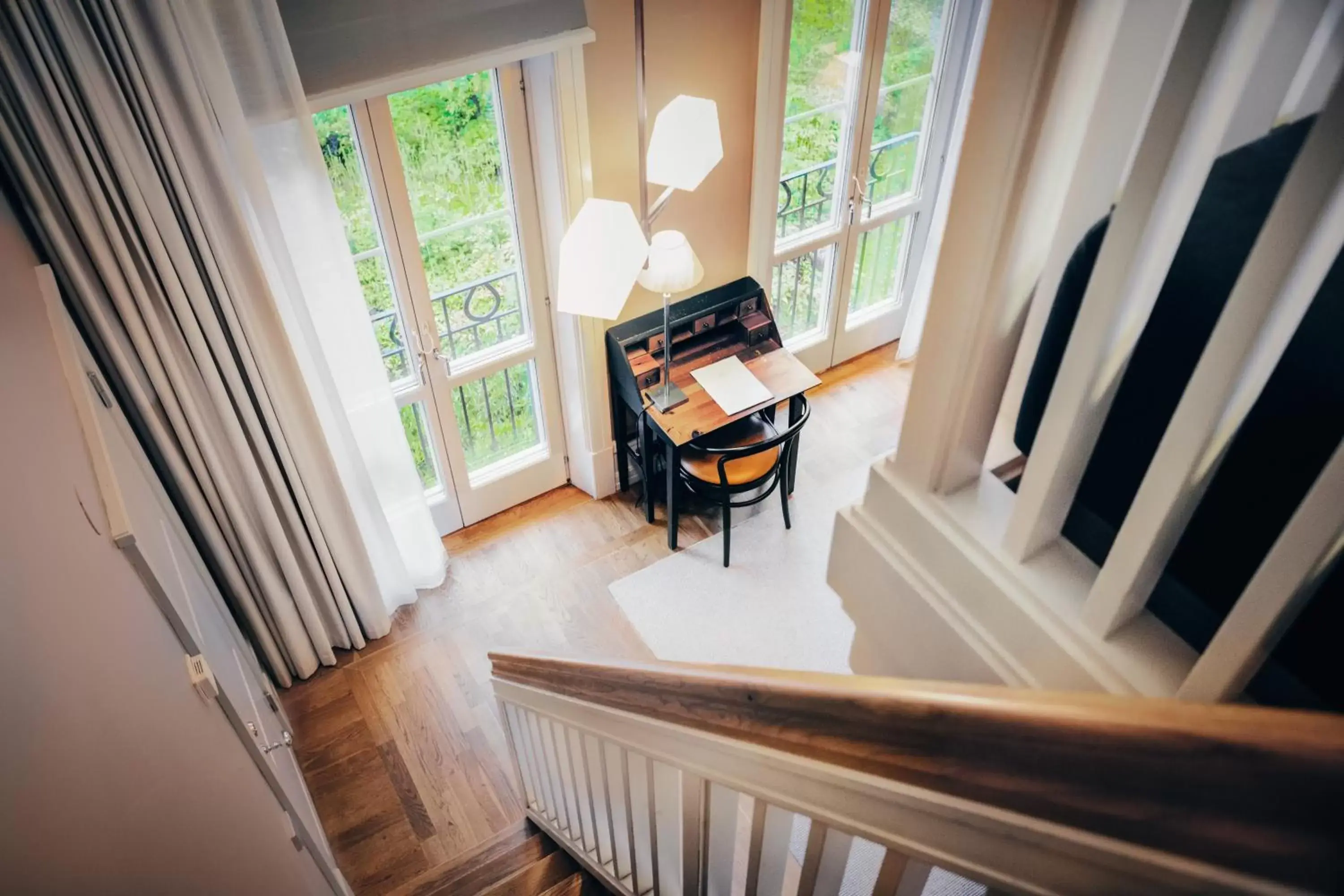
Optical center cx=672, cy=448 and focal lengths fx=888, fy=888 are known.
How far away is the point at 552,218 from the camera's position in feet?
11.6

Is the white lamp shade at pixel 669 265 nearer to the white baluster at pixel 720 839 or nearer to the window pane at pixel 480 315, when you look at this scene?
the window pane at pixel 480 315

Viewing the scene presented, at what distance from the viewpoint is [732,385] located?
388cm

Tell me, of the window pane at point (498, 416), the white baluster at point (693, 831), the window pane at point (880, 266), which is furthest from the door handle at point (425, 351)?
the white baluster at point (693, 831)

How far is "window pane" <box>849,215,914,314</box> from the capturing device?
4.83 metres

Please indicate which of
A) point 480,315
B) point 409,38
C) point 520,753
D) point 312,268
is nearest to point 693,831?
point 520,753

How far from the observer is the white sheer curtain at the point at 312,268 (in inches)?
96.7

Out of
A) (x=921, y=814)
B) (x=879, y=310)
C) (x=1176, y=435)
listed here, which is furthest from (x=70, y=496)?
(x=879, y=310)

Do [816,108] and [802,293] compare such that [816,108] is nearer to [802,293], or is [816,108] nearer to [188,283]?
[802,293]

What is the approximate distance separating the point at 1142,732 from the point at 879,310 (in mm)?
4874

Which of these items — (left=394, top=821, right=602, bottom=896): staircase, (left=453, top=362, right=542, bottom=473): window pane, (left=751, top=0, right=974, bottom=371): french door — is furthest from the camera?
(left=453, top=362, right=542, bottom=473): window pane

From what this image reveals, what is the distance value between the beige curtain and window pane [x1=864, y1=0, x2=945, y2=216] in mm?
2714

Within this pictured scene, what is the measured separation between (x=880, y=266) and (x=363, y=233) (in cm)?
288

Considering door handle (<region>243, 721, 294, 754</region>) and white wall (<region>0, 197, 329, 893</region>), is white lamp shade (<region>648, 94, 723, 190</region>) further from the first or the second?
door handle (<region>243, 721, 294, 754</region>)

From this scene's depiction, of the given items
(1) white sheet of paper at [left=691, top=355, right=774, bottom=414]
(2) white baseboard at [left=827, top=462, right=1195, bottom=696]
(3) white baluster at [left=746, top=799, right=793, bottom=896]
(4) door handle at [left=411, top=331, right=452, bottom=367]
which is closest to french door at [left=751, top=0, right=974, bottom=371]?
(1) white sheet of paper at [left=691, top=355, right=774, bottom=414]
